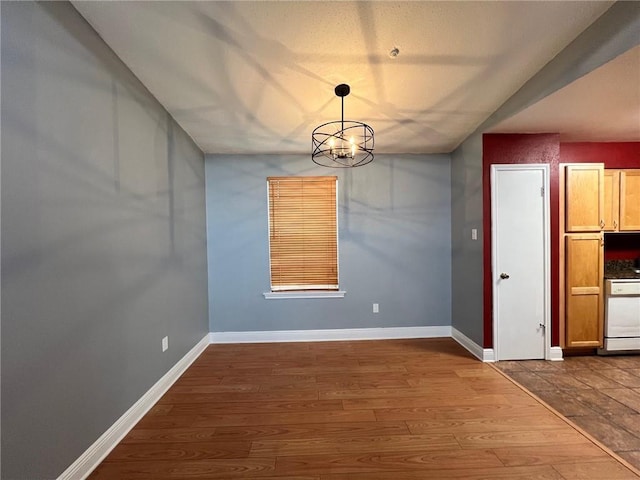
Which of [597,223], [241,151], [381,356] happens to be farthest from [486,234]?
[241,151]

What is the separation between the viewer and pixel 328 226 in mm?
3727

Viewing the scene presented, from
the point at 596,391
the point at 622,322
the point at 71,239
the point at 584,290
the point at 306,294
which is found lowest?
the point at 596,391

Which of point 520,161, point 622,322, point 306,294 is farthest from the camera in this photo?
point 306,294

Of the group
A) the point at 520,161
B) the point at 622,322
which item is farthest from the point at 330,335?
the point at 622,322

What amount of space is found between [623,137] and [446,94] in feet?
7.41

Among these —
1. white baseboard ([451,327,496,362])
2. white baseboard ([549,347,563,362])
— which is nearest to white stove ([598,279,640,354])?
white baseboard ([549,347,563,362])

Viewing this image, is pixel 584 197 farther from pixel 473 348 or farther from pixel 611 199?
pixel 473 348

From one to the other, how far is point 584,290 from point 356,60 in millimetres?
3309

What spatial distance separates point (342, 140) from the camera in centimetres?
216

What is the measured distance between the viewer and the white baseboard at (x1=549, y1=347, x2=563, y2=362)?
118 inches

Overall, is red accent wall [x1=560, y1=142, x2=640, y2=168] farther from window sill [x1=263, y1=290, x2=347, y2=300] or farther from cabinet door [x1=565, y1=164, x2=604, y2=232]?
window sill [x1=263, y1=290, x2=347, y2=300]

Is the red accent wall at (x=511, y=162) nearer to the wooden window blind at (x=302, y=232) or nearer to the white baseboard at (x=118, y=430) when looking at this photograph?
the wooden window blind at (x=302, y=232)

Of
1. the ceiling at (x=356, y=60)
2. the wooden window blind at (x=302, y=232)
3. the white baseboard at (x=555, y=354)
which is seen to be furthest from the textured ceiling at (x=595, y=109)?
the white baseboard at (x=555, y=354)

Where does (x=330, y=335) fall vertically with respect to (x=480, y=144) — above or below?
below
